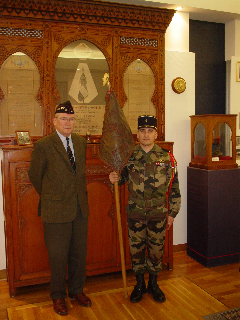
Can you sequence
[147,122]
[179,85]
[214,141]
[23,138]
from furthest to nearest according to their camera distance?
[179,85]
[214,141]
[23,138]
[147,122]

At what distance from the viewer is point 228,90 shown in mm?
4273

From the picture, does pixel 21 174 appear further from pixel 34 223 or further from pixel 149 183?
pixel 149 183

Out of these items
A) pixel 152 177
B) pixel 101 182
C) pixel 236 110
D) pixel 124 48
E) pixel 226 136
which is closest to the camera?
pixel 152 177

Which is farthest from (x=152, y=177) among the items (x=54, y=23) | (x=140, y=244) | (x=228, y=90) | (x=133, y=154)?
(x=228, y=90)

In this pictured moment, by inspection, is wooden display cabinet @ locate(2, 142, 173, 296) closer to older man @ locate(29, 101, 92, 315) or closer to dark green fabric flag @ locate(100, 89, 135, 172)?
dark green fabric flag @ locate(100, 89, 135, 172)

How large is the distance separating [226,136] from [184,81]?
86 cm

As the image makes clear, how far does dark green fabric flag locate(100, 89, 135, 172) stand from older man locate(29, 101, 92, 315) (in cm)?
25

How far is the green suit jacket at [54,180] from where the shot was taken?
2521mm

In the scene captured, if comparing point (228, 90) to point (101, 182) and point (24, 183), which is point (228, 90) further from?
point (24, 183)

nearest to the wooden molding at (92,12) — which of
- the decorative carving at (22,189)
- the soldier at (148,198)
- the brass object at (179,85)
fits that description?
the brass object at (179,85)

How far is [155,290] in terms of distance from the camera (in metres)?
2.79

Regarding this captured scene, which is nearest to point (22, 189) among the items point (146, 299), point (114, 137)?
point (114, 137)

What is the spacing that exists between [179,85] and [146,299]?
2.48 m

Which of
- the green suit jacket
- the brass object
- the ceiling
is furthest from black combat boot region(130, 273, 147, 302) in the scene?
the ceiling
